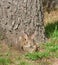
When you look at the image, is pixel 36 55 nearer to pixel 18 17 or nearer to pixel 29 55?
pixel 29 55

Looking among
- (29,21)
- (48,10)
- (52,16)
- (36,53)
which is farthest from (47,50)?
(48,10)

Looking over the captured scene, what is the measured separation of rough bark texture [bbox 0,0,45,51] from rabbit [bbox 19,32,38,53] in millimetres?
45

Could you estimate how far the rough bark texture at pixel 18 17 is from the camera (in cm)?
404

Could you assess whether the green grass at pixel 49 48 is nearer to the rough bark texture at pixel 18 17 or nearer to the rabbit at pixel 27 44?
the rabbit at pixel 27 44

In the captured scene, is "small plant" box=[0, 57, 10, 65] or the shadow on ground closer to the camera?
"small plant" box=[0, 57, 10, 65]

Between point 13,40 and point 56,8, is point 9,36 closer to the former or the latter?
point 13,40

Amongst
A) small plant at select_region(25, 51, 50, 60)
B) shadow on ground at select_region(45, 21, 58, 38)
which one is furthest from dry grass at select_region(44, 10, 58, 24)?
small plant at select_region(25, 51, 50, 60)

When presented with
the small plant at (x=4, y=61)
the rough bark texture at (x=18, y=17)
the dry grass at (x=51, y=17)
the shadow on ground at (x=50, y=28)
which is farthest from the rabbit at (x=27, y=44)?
the dry grass at (x=51, y=17)

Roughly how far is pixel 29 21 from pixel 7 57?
23.7 inches

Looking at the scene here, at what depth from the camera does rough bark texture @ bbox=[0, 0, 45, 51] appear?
4043 millimetres

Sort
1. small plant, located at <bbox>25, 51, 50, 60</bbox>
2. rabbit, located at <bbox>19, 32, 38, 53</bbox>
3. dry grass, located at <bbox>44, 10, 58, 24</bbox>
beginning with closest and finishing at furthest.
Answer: small plant, located at <bbox>25, 51, 50, 60</bbox>
rabbit, located at <bbox>19, 32, 38, 53</bbox>
dry grass, located at <bbox>44, 10, 58, 24</bbox>

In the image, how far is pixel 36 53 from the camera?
3.97m

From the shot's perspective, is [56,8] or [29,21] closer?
[29,21]

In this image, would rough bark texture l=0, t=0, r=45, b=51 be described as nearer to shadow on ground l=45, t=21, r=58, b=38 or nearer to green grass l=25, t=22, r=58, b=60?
green grass l=25, t=22, r=58, b=60
